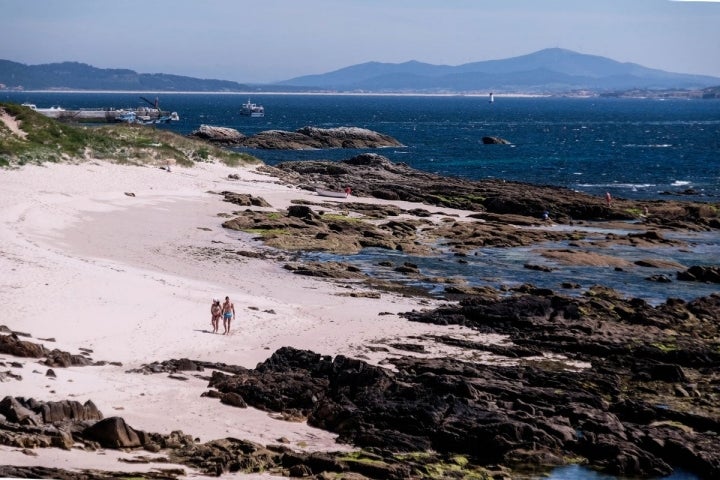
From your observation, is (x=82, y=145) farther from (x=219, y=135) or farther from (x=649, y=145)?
(x=649, y=145)

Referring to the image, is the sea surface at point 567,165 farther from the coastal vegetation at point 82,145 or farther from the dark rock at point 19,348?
the coastal vegetation at point 82,145

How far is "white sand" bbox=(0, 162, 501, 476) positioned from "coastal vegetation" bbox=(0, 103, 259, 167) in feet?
19.1

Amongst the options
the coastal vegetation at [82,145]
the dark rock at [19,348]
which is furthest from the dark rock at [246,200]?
the dark rock at [19,348]

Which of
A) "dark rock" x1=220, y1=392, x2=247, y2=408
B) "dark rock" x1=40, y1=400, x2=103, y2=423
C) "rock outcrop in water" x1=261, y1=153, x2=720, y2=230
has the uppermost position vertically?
"dark rock" x1=40, y1=400, x2=103, y2=423

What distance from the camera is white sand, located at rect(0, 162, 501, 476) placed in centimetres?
1722

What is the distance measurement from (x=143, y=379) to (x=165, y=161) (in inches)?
1561

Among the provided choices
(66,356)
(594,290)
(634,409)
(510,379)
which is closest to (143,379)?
(66,356)

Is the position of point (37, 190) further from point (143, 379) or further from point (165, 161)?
point (143, 379)

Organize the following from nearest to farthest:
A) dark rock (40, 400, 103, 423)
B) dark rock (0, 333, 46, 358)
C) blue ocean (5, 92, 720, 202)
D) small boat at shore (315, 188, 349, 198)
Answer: dark rock (40, 400, 103, 423) < dark rock (0, 333, 46, 358) < small boat at shore (315, 188, 349, 198) < blue ocean (5, 92, 720, 202)

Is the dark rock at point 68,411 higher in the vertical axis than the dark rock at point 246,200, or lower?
higher

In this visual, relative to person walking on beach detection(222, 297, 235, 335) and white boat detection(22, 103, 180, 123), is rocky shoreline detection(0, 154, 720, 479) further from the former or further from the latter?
white boat detection(22, 103, 180, 123)

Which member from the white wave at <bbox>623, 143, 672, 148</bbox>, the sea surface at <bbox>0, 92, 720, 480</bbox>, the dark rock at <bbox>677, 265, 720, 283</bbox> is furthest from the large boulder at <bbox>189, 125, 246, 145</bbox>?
the dark rock at <bbox>677, 265, 720, 283</bbox>

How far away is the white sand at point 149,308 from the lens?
1722 centimetres

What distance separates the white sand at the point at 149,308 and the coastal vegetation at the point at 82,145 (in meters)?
5.83
